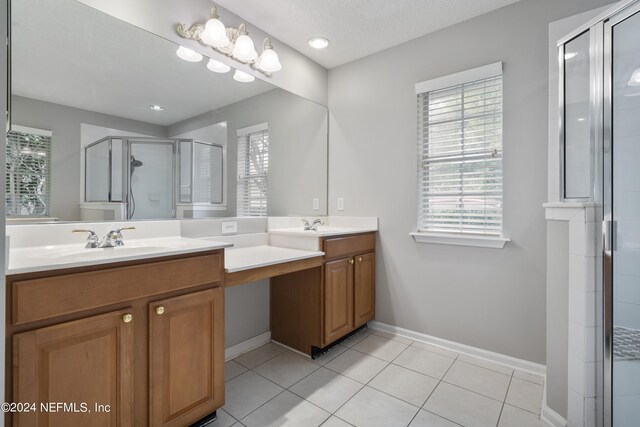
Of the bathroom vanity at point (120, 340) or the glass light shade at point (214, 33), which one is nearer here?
the bathroom vanity at point (120, 340)

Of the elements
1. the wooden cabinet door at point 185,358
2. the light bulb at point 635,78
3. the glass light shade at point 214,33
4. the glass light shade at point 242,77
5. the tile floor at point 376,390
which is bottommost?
the tile floor at point 376,390

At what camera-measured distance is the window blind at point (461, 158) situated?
222 cm

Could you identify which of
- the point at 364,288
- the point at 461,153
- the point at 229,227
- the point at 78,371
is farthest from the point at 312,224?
the point at 78,371

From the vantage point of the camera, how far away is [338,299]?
2.39m

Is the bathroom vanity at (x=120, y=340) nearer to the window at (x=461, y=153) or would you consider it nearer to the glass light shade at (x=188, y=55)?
the glass light shade at (x=188, y=55)

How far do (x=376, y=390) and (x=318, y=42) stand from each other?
2640mm

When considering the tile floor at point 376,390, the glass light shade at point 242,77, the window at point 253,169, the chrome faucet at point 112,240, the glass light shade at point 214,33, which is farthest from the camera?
the window at point 253,169

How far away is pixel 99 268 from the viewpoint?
1.18m

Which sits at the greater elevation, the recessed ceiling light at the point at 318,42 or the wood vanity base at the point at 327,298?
the recessed ceiling light at the point at 318,42

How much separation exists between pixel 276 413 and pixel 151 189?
1.49 metres

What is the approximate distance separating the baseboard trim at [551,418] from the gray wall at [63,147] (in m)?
2.66

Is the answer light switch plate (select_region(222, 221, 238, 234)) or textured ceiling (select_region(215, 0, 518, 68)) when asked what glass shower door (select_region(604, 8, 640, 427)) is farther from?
light switch plate (select_region(222, 221, 238, 234))

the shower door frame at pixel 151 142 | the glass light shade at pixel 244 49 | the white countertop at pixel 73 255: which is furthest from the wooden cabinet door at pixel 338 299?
the glass light shade at pixel 244 49

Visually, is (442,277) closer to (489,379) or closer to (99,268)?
(489,379)
